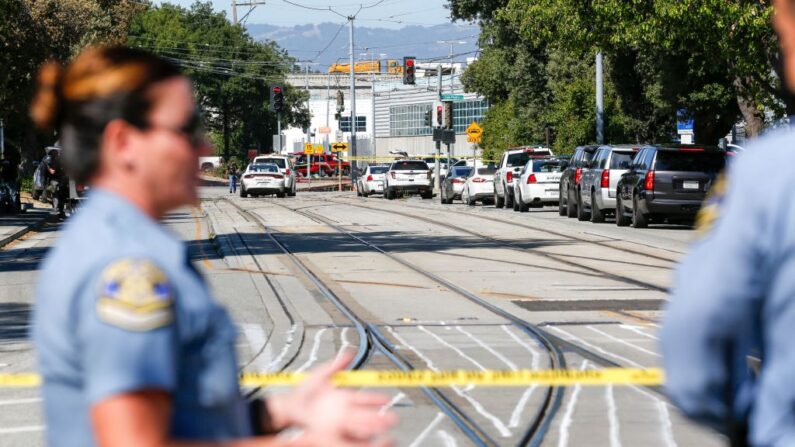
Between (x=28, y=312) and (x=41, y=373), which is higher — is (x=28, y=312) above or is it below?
below

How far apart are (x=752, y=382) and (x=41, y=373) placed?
1238 mm

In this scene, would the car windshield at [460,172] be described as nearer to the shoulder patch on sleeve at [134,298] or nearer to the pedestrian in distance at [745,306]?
the pedestrian in distance at [745,306]

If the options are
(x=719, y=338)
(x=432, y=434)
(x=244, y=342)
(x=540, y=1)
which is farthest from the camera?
(x=540, y=1)

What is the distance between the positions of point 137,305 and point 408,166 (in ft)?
178

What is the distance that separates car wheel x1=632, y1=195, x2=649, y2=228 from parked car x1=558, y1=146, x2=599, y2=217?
4.49m

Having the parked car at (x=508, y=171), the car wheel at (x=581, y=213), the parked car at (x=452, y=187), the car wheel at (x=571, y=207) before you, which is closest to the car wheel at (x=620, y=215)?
the car wheel at (x=581, y=213)

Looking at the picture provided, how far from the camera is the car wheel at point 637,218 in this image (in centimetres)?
3031

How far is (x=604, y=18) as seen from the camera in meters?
31.3

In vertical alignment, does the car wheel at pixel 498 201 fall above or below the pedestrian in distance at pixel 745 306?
below

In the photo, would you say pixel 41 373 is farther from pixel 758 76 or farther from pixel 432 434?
pixel 758 76

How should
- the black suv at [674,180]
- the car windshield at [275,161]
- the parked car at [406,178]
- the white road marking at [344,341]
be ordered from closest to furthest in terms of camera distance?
1. the white road marking at [344,341]
2. the black suv at [674,180]
3. the parked car at [406,178]
4. the car windshield at [275,161]

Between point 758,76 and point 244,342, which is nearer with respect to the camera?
point 244,342

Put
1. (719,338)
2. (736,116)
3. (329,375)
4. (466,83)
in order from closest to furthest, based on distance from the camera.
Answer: (719,338), (329,375), (736,116), (466,83)

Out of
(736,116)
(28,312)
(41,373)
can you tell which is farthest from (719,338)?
(736,116)
